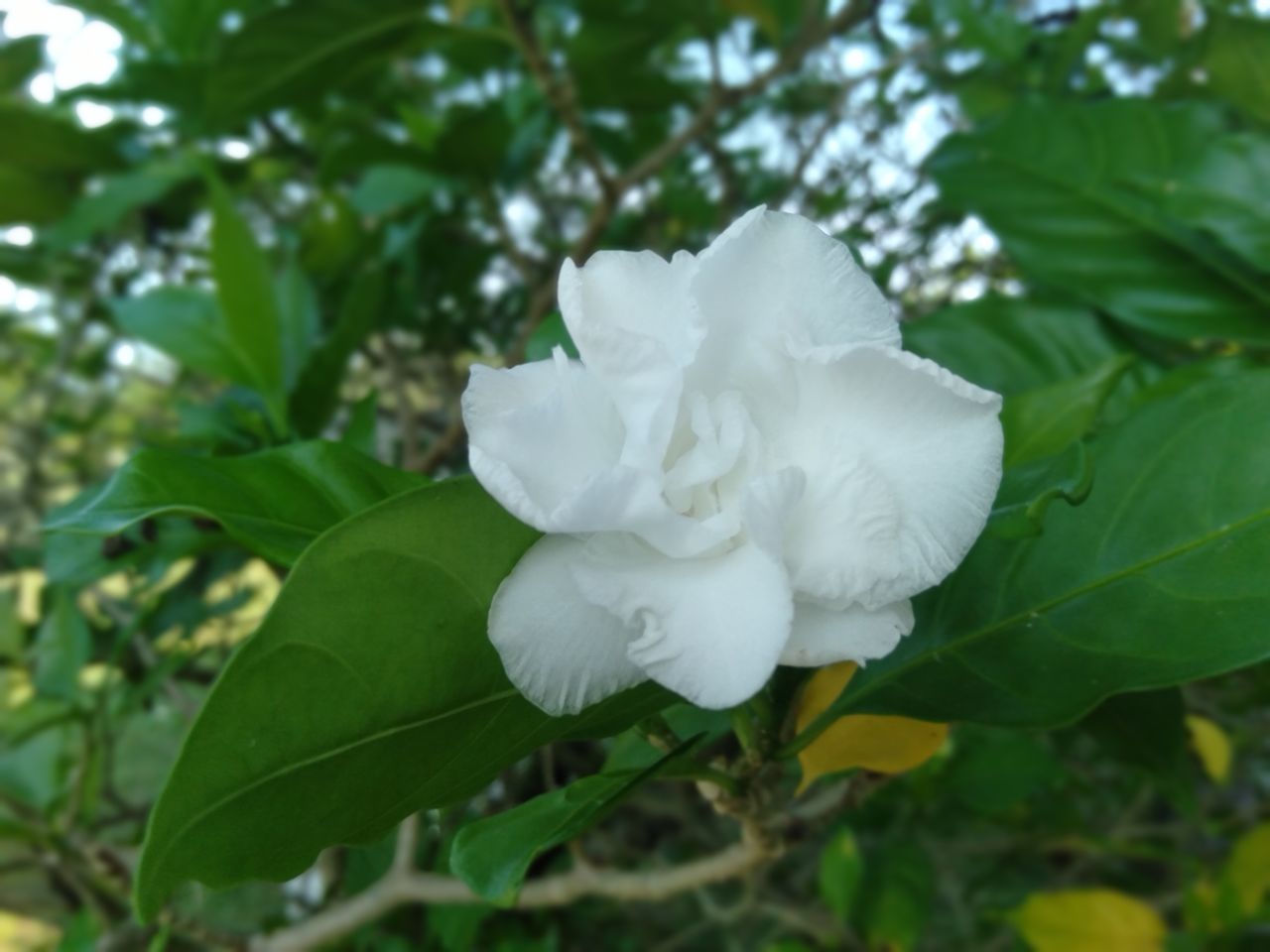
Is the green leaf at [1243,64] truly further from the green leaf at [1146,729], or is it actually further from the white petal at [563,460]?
the white petal at [563,460]

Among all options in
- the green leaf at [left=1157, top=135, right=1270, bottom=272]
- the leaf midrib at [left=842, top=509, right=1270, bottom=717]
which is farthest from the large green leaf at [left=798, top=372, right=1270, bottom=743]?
the green leaf at [left=1157, top=135, right=1270, bottom=272]

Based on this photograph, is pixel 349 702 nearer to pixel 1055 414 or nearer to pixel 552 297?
pixel 1055 414

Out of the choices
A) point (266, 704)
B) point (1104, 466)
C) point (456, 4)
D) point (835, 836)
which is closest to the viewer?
point (266, 704)

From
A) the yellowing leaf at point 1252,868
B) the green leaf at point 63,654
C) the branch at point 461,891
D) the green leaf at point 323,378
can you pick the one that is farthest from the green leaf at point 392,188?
the yellowing leaf at point 1252,868

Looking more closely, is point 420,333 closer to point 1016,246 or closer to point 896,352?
point 1016,246

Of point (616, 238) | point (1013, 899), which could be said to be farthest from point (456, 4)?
point (1013, 899)

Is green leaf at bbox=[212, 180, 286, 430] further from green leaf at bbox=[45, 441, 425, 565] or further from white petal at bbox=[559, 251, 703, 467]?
white petal at bbox=[559, 251, 703, 467]

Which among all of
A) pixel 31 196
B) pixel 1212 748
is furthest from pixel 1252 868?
pixel 31 196
